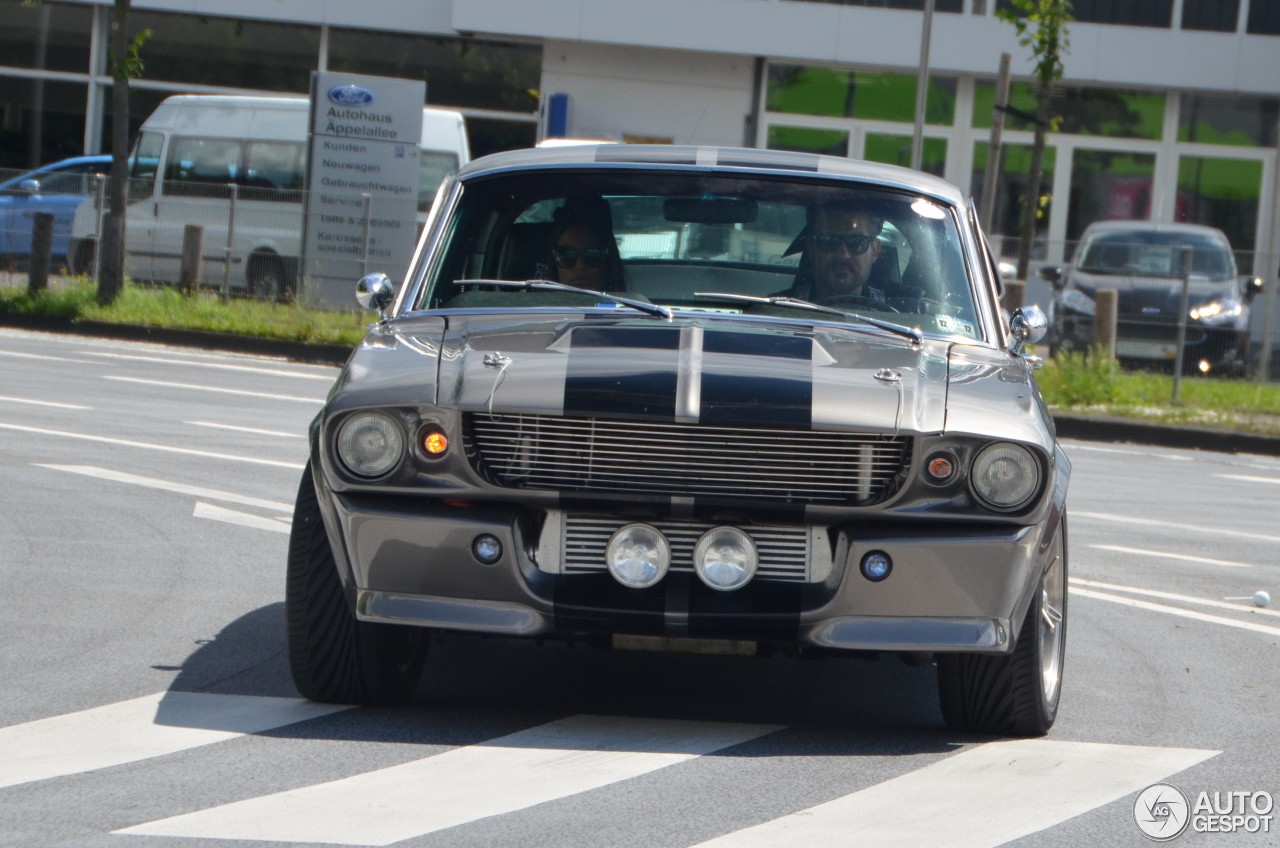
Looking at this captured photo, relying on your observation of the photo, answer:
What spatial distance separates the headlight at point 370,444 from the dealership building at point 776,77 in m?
27.0

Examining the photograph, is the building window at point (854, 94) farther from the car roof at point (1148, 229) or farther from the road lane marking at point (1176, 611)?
the road lane marking at point (1176, 611)

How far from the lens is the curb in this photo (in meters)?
17.5

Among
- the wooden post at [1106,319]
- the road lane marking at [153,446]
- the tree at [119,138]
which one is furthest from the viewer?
the tree at [119,138]

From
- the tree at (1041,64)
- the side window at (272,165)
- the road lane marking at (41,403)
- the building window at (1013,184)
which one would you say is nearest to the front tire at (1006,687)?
the road lane marking at (41,403)

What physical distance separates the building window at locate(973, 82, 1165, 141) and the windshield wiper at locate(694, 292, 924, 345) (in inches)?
1089

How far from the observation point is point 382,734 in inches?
202

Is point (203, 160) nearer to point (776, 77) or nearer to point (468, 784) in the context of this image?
point (776, 77)

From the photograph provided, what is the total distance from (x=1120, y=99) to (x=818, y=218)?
27875mm

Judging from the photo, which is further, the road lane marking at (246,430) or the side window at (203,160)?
the side window at (203,160)

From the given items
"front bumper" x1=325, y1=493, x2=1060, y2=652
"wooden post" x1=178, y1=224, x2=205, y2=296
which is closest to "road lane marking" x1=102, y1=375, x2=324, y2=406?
"wooden post" x1=178, y1=224, x2=205, y2=296

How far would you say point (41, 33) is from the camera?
34.3m

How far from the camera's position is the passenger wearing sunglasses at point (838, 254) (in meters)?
6.05

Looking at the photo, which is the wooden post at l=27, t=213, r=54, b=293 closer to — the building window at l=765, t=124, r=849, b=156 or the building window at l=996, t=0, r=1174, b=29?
the building window at l=765, t=124, r=849, b=156

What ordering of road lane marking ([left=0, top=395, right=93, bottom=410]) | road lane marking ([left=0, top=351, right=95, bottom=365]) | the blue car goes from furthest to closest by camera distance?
the blue car
road lane marking ([left=0, top=351, right=95, bottom=365])
road lane marking ([left=0, top=395, right=93, bottom=410])
